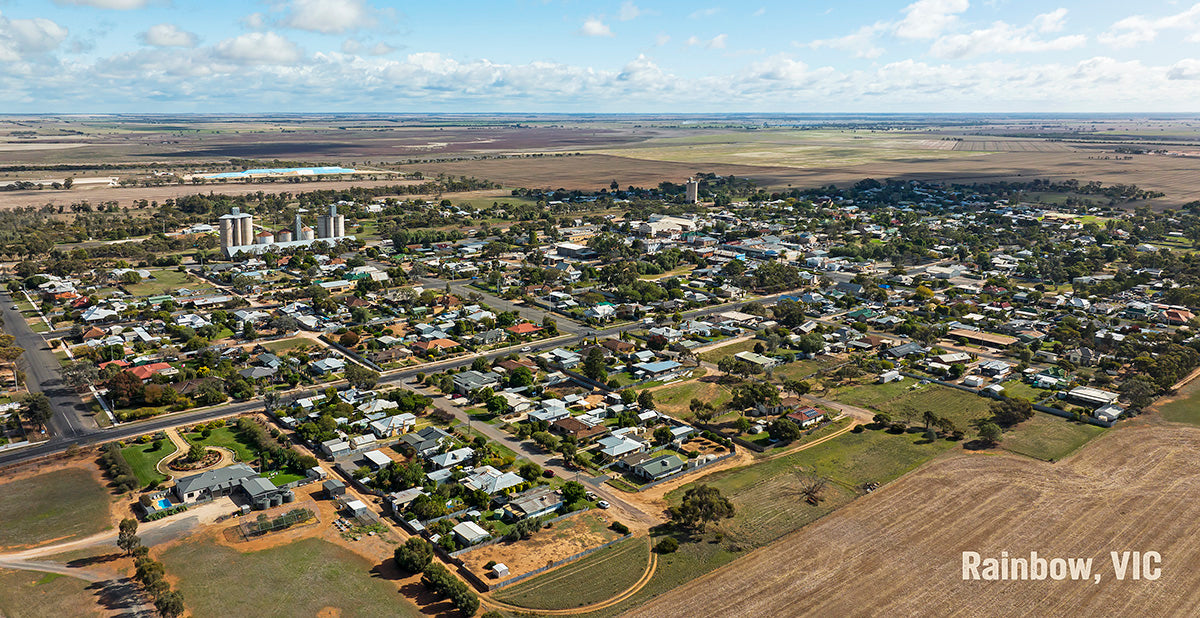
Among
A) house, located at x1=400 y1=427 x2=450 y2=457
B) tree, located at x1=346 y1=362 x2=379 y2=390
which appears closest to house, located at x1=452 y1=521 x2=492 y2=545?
house, located at x1=400 y1=427 x2=450 y2=457

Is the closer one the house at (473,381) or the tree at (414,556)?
the tree at (414,556)

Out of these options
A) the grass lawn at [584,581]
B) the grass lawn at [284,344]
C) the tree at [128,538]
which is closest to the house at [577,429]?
the grass lawn at [584,581]

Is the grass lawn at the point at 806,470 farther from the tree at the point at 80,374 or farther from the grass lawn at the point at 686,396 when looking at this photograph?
the tree at the point at 80,374

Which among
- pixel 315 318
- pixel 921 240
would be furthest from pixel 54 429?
pixel 921 240

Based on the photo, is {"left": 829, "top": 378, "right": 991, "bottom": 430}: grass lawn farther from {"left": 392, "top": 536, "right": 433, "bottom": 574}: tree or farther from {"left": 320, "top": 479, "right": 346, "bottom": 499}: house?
{"left": 320, "top": 479, "right": 346, "bottom": 499}: house

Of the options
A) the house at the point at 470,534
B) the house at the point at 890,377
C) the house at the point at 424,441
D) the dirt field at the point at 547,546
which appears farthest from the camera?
the house at the point at 890,377

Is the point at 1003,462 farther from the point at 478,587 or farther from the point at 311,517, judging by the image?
the point at 311,517

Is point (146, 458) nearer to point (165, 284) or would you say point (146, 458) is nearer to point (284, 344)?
point (284, 344)
